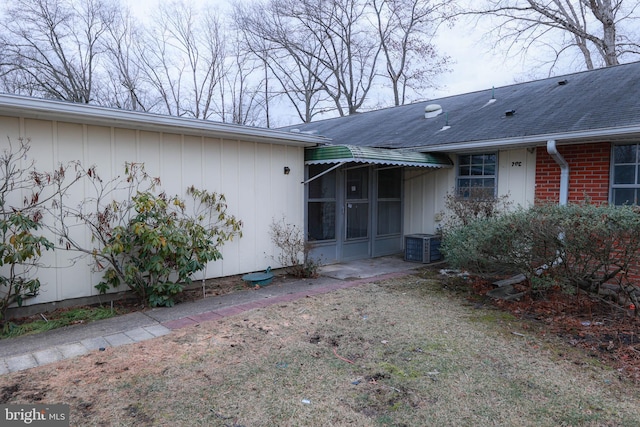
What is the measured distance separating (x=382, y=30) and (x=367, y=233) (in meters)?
16.7

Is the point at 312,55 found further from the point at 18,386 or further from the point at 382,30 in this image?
the point at 18,386

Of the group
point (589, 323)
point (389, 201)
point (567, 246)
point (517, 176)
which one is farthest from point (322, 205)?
point (589, 323)

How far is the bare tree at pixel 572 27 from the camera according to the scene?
48.4ft

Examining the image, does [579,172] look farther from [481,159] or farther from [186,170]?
[186,170]

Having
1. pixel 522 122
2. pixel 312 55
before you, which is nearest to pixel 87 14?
pixel 312 55

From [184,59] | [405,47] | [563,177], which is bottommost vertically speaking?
[563,177]

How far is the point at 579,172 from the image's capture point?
20.9 feet

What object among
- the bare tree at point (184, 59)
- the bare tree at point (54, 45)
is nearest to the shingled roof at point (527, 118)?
the bare tree at point (184, 59)

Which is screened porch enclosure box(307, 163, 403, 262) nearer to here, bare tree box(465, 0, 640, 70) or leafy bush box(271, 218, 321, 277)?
leafy bush box(271, 218, 321, 277)

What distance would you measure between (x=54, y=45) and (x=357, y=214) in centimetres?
1722

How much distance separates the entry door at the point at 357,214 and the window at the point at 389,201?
0.42 meters

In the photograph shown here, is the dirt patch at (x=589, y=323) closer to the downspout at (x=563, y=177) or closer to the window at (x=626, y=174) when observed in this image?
the downspout at (x=563, y=177)

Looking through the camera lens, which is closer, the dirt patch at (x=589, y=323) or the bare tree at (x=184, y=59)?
the dirt patch at (x=589, y=323)

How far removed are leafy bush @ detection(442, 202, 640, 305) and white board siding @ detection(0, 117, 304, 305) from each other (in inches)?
130
